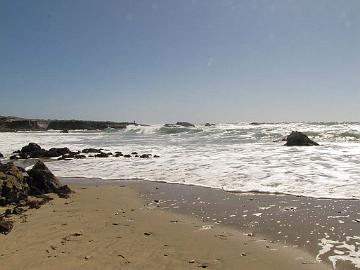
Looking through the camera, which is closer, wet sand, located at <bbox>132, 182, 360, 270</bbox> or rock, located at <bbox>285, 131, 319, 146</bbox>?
wet sand, located at <bbox>132, 182, 360, 270</bbox>

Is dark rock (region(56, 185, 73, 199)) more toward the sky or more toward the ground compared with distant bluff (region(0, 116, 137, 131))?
more toward the ground

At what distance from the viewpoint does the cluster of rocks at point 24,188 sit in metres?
8.98

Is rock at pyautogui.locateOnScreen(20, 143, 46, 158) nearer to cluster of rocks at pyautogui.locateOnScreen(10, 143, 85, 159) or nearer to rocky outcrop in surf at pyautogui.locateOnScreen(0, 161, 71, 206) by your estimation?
cluster of rocks at pyautogui.locateOnScreen(10, 143, 85, 159)

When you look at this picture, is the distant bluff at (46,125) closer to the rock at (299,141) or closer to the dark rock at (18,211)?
the rock at (299,141)

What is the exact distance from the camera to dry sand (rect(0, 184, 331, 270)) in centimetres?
541

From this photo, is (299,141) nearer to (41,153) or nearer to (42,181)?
(41,153)

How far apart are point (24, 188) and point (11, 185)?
55 cm

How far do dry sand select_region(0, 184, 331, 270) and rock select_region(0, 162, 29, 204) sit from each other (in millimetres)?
1133

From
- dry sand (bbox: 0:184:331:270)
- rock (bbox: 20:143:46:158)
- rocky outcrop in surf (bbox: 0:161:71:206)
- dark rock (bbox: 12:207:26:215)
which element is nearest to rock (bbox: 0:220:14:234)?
dry sand (bbox: 0:184:331:270)

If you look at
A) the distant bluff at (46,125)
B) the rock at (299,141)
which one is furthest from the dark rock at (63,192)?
the distant bluff at (46,125)

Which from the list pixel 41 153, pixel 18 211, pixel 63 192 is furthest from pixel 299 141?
pixel 18 211

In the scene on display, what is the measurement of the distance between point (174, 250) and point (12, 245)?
7.83 ft

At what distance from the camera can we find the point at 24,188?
33.0ft

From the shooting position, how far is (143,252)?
5.88 metres
